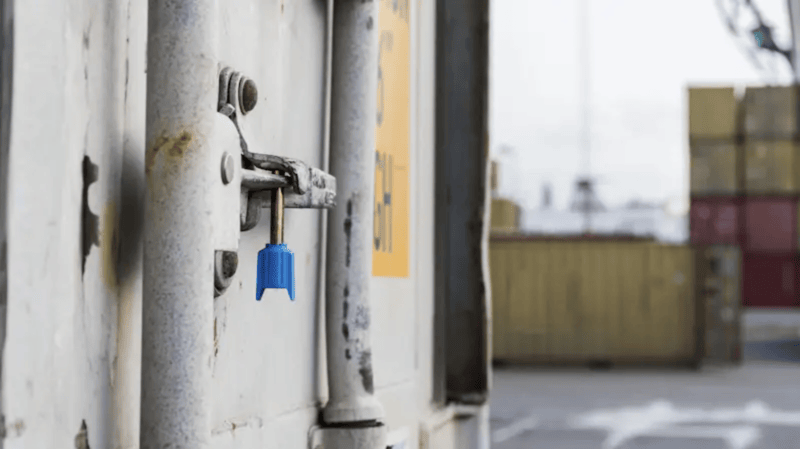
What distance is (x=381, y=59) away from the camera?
2.10 m

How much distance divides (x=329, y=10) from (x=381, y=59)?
327mm

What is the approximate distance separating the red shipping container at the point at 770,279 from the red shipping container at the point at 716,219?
545 millimetres

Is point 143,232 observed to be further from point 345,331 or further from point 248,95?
point 345,331

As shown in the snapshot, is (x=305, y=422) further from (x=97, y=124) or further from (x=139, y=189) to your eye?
(x=97, y=124)

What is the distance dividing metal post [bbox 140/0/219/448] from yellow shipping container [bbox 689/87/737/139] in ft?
54.7

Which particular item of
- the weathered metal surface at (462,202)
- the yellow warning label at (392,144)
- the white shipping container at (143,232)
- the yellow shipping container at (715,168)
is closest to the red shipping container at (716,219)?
the yellow shipping container at (715,168)

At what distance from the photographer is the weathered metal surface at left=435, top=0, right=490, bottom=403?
279cm

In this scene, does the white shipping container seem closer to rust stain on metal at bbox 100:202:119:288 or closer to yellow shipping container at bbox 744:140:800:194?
rust stain on metal at bbox 100:202:119:288

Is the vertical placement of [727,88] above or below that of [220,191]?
above

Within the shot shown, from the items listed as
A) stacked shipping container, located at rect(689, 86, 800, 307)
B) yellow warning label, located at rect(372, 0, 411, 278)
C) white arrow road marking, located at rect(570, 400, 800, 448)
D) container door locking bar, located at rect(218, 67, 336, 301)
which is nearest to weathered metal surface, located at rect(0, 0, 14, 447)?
container door locking bar, located at rect(218, 67, 336, 301)

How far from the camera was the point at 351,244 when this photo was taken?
5.40 ft

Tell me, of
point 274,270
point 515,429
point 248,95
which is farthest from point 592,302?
point 274,270

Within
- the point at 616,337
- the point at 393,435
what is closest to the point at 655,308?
the point at 616,337

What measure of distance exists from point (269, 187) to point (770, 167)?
17.0 meters
